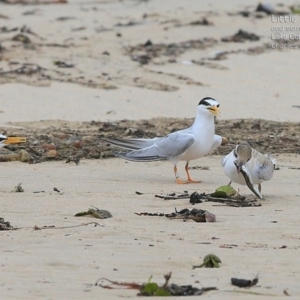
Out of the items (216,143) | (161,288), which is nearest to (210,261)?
(161,288)

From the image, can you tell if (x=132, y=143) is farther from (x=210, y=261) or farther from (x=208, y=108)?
(x=210, y=261)

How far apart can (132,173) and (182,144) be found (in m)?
0.52

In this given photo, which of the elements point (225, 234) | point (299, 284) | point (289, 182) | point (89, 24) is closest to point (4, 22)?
point (89, 24)

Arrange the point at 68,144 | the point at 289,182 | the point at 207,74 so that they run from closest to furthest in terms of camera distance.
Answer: the point at 289,182
the point at 68,144
the point at 207,74

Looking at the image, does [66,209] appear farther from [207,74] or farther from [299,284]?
[207,74]

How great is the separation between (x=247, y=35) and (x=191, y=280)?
11291 mm

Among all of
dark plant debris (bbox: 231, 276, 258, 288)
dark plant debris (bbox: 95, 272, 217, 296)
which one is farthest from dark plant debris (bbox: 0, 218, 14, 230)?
dark plant debris (bbox: 231, 276, 258, 288)

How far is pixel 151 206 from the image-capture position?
6645mm

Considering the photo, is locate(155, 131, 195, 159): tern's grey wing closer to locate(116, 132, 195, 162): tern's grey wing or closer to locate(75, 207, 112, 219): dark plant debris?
locate(116, 132, 195, 162): tern's grey wing

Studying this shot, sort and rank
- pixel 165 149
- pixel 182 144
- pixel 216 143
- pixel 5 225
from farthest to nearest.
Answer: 1. pixel 216 143
2. pixel 165 149
3. pixel 182 144
4. pixel 5 225

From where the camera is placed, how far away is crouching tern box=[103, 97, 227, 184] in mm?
8500

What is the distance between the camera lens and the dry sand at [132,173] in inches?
187

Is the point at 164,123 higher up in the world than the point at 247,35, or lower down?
lower down

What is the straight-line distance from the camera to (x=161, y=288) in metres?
4.30
